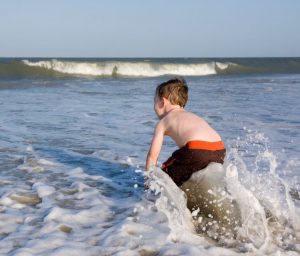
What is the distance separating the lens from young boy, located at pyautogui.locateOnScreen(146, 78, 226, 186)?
153 inches

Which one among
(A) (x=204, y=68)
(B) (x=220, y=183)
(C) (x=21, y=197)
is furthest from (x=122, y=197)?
(A) (x=204, y=68)

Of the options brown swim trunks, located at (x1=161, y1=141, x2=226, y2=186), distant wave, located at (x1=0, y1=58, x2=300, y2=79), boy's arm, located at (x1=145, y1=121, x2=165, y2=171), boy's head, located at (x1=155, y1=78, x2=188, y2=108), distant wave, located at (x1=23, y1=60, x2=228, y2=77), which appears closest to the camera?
brown swim trunks, located at (x1=161, y1=141, x2=226, y2=186)

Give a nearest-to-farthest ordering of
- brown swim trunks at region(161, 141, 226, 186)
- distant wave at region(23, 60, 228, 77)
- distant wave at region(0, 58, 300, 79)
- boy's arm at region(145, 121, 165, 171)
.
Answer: brown swim trunks at region(161, 141, 226, 186) < boy's arm at region(145, 121, 165, 171) < distant wave at region(0, 58, 300, 79) < distant wave at region(23, 60, 228, 77)

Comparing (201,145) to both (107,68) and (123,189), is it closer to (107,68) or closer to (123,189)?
(123,189)

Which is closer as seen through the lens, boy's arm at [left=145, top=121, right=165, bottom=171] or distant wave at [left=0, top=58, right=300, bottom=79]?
boy's arm at [left=145, top=121, right=165, bottom=171]

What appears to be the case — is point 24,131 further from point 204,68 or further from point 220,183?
point 204,68

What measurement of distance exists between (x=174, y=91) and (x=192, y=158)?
2.12ft

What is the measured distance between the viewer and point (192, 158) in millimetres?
3879

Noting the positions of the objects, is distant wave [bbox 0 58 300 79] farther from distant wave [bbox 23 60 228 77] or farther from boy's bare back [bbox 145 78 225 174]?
boy's bare back [bbox 145 78 225 174]

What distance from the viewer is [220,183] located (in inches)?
145

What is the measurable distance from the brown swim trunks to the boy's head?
0.48 metres

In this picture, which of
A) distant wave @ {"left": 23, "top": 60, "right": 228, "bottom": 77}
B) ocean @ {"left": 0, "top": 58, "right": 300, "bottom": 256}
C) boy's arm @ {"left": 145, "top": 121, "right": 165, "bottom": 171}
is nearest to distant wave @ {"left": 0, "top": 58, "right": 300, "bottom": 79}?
distant wave @ {"left": 23, "top": 60, "right": 228, "bottom": 77}

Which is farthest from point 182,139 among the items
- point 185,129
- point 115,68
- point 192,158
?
point 115,68

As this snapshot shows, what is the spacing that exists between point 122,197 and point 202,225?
108cm
